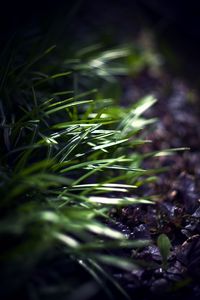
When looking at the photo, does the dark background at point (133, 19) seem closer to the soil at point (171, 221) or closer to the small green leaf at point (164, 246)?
the soil at point (171, 221)

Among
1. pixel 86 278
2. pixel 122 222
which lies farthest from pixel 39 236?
pixel 122 222

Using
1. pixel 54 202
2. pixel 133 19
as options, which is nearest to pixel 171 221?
pixel 54 202

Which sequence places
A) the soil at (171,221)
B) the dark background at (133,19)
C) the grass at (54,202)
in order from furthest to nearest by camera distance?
the dark background at (133,19), the soil at (171,221), the grass at (54,202)

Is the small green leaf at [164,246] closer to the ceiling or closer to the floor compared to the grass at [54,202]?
closer to the floor

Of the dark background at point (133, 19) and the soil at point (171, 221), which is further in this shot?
the dark background at point (133, 19)

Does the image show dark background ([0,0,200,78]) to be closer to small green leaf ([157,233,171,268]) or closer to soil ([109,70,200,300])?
→ soil ([109,70,200,300])

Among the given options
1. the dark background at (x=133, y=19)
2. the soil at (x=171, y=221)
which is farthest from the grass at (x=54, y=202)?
the dark background at (x=133, y=19)

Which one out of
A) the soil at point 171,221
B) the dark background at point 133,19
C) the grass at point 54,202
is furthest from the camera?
the dark background at point 133,19

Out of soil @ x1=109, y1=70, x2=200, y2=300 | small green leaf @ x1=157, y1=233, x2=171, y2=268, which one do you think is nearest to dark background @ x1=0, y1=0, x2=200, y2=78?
soil @ x1=109, y1=70, x2=200, y2=300
